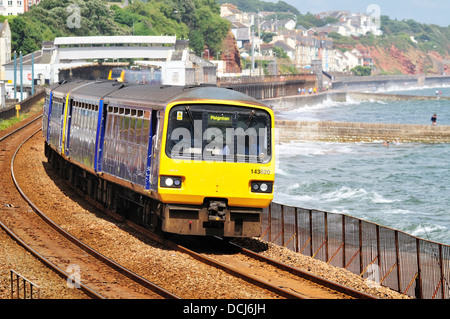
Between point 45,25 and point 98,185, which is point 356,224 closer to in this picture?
point 98,185

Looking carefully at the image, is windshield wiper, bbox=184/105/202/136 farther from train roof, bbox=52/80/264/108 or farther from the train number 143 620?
the train number 143 620

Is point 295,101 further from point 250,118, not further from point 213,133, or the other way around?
Result: point 213,133

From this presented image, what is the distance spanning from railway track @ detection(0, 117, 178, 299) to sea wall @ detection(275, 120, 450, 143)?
182ft

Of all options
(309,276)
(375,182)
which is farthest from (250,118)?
(375,182)

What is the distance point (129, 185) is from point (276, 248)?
382 centimetres

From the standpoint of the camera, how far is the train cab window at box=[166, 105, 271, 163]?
17.6 metres

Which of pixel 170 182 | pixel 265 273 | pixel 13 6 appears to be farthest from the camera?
pixel 13 6

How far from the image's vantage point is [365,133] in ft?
258

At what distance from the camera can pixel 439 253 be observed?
16.4 metres

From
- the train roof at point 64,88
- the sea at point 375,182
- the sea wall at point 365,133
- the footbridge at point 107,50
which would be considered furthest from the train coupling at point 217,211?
the footbridge at point 107,50

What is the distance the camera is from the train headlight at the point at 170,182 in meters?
17.5

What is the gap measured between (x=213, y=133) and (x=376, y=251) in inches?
204
